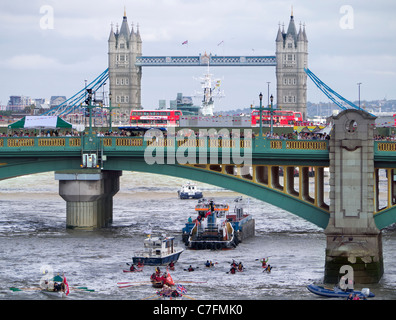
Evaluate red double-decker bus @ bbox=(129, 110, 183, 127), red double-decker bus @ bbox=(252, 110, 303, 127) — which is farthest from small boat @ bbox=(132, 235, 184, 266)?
red double-decker bus @ bbox=(129, 110, 183, 127)

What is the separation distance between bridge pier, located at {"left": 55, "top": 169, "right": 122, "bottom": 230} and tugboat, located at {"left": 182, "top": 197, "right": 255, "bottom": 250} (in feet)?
25.1

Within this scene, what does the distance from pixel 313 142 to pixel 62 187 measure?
22890 mm

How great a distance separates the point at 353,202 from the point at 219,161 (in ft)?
40.5

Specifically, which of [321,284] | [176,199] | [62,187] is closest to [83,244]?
[62,187]

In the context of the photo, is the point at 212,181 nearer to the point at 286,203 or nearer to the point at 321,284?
the point at 286,203

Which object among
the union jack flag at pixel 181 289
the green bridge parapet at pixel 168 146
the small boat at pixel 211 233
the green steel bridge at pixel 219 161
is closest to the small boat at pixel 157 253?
the green steel bridge at pixel 219 161

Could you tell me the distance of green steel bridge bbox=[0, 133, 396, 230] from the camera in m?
63.1

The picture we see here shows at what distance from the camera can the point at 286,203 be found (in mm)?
65188

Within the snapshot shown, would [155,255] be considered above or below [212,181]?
below

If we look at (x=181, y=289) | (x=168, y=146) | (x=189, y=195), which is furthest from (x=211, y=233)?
(x=189, y=195)

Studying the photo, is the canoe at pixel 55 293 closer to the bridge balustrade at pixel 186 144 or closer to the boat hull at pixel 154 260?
the boat hull at pixel 154 260

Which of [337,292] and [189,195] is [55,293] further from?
[189,195]

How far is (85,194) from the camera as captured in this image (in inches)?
3017
